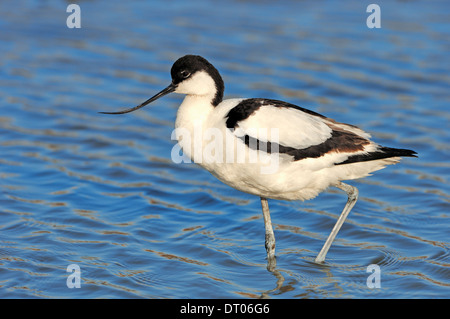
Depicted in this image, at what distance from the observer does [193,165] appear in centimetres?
938

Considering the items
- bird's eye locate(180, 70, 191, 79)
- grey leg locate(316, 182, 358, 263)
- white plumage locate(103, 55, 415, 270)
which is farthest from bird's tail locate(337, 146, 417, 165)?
bird's eye locate(180, 70, 191, 79)

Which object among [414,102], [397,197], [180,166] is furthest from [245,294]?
[414,102]

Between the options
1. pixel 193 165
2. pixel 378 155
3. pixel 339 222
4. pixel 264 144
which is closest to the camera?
pixel 264 144

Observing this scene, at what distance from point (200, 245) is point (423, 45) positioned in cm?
763

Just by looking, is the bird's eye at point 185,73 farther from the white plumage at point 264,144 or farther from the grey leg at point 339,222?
the grey leg at point 339,222

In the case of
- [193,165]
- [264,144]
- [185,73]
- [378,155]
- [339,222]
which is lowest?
[339,222]

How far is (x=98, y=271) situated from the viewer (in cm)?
641

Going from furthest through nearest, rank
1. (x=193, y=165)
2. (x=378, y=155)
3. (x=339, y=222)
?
(x=193, y=165) → (x=339, y=222) → (x=378, y=155)

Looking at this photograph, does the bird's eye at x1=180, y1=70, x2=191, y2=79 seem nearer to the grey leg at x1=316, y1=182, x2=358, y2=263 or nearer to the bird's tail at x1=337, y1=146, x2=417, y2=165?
the bird's tail at x1=337, y1=146, x2=417, y2=165

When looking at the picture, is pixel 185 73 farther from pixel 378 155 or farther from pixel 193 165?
pixel 193 165

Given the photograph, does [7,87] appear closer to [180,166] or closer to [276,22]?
[180,166]

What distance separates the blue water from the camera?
6.52 m

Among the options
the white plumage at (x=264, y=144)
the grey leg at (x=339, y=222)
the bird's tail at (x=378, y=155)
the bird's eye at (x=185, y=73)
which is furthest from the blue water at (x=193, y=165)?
the bird's eye at (x=185, y=73)

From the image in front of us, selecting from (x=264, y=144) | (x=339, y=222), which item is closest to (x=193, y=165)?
(x=339, y=222)
